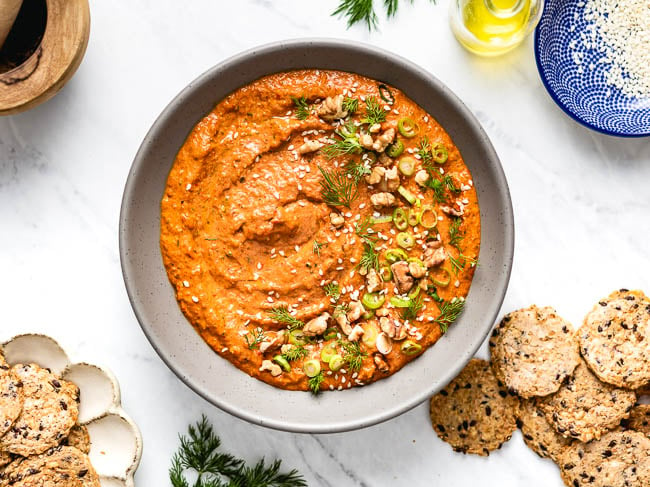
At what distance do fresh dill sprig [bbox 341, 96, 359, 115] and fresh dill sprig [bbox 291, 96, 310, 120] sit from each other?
0.24 meters

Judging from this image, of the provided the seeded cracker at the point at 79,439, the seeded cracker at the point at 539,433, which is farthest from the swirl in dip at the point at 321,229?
the seeded cracker at the point at 79,439

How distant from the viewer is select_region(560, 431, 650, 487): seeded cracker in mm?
4668

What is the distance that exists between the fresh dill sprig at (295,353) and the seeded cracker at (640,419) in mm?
2351

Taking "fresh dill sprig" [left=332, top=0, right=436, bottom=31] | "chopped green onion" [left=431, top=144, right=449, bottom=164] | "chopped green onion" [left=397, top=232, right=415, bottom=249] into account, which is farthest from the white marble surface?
"chopped green onion" [left=397, top=232, right=415, bottom=249]

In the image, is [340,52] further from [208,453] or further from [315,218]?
[208,453]

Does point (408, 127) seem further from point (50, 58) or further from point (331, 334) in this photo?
point (50, 58)

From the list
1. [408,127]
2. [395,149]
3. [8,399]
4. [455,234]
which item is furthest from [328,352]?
[8,399]

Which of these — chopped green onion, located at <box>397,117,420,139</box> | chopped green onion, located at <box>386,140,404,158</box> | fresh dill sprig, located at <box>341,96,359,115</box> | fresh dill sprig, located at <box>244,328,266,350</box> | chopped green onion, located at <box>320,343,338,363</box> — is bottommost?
chopped green onion, located at <box>320,343,338,363</box>

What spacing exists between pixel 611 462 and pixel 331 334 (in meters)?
2.14

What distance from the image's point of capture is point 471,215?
4348 mm

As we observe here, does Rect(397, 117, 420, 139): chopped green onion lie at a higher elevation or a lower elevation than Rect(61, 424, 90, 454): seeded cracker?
higher

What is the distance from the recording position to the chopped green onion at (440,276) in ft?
14.2

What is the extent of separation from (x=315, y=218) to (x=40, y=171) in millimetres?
2015

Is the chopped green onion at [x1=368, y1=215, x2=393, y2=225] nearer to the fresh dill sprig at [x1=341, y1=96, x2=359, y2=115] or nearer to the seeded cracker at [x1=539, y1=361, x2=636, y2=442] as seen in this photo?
the fresh dill sprig at [x1=341, y1=96, x2=359, y2=115]
